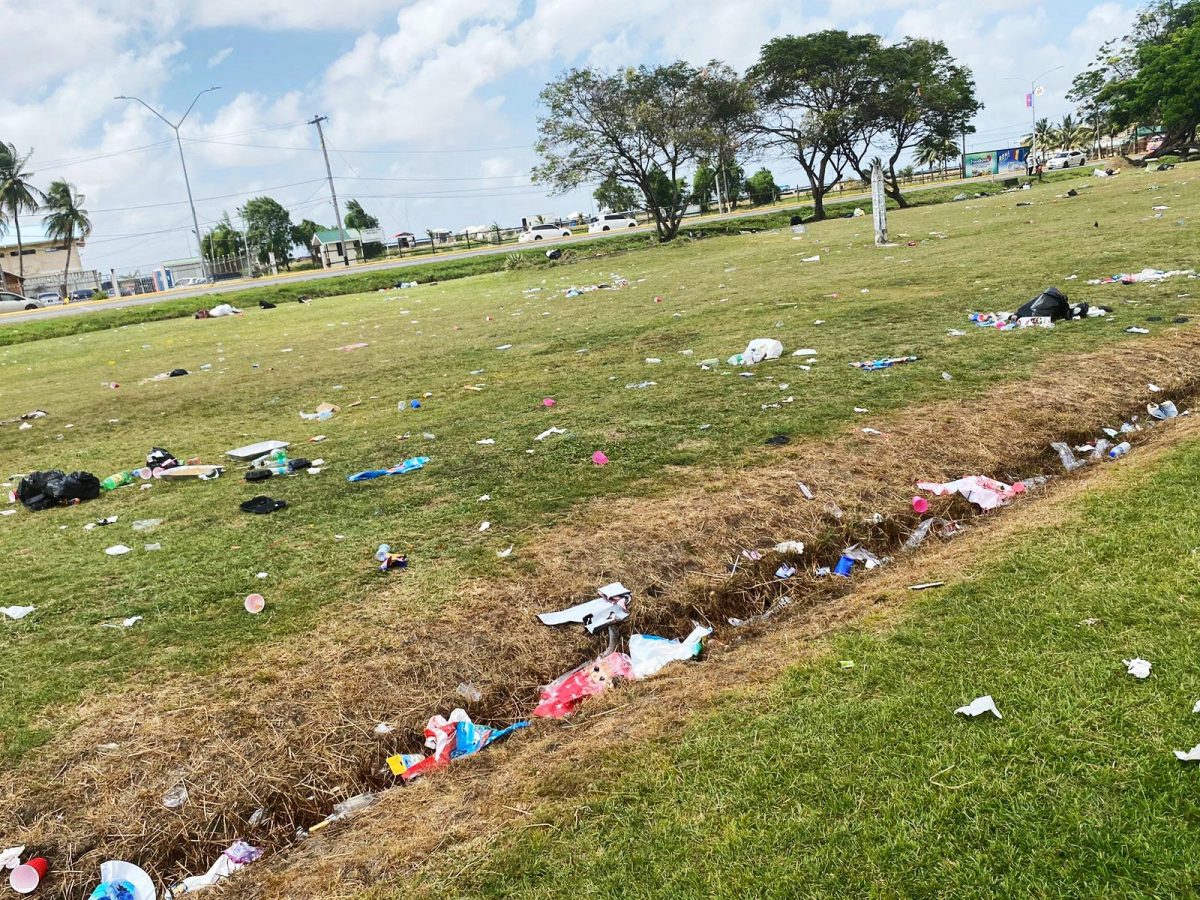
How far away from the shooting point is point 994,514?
3797 millimetres

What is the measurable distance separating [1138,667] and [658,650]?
5.18 feet

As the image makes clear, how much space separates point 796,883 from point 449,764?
124cm

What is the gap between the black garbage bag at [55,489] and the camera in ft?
17.0

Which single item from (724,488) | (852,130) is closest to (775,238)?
(852,130)

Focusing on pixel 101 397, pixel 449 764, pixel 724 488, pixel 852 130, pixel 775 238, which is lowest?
pixel 449 764

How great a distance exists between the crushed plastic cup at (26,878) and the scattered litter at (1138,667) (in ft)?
10.4

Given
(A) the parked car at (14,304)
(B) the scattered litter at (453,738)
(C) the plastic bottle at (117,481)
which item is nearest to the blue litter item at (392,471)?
(C) the plastic bottle at (117,481)

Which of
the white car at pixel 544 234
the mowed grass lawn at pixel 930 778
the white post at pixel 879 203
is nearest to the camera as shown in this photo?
the mowed grass lawn at pixel 930 778

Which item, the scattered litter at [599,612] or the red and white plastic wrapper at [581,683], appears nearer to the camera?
the red and white plastic wrapper at [581,683]

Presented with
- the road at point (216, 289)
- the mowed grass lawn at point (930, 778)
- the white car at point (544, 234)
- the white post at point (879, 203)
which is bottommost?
the mowed grass lawn at point (930, 778)

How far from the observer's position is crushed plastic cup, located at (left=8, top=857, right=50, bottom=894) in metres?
2.18

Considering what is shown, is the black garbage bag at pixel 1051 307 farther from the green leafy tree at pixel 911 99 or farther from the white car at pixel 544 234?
the white car at pixel 544 234

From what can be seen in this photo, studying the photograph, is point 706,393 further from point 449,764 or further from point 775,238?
point 775,238

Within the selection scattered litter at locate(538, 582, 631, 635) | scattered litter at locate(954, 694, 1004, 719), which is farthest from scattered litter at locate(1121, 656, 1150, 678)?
scattered litter at locate(538, 582, 631, 635)
